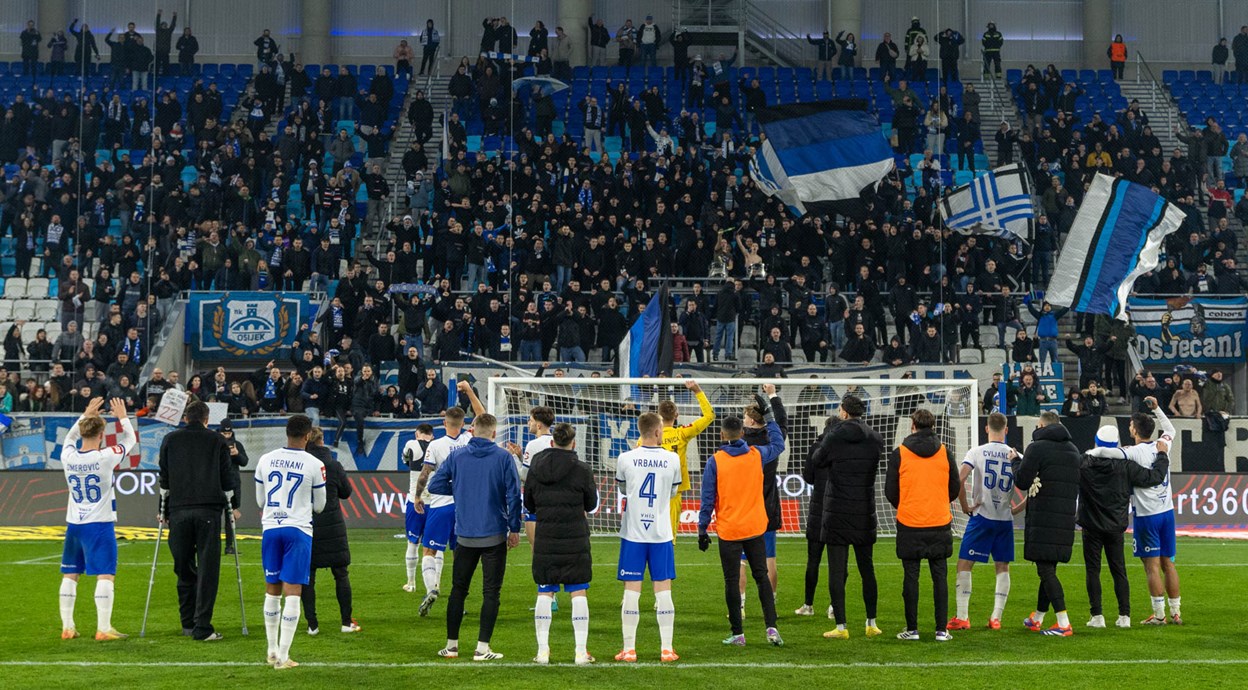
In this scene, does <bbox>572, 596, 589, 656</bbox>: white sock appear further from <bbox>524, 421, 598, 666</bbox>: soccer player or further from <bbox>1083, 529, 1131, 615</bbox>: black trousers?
<bbox>1083, 529, 1131, 615</bbox>: black trousers

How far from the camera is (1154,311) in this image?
31.6 m

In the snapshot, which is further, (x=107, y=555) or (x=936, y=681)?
(x=107, y=555)

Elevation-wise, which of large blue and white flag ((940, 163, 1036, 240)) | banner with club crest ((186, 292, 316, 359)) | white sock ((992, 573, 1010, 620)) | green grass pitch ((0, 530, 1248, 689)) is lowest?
green grass pitch ((0, 530, 1248, 689))

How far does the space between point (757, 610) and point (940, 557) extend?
264cm

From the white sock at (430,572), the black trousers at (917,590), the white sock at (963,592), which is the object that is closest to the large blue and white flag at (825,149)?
the white sock at (430,572)

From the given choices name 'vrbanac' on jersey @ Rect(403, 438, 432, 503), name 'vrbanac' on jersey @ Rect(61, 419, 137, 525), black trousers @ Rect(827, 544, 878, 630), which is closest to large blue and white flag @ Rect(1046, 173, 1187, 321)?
black trousers @ Rect(827, 544, 878, 630)

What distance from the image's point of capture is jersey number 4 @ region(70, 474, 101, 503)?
13.1 m

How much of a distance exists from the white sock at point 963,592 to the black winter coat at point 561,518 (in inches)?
159

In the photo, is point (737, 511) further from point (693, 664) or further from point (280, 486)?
point (280, 486)

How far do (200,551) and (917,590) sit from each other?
640cm

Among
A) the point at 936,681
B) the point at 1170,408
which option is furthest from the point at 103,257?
the point at 936,681

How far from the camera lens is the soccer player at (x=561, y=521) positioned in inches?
450

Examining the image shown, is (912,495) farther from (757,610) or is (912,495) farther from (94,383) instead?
(94,383)

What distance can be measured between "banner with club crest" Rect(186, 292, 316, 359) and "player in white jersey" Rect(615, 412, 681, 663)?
20032 mm
